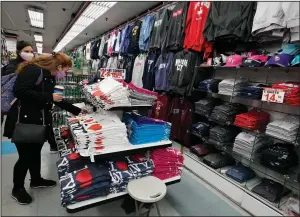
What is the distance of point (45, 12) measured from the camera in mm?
5840

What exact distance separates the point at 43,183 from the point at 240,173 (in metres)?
2.16

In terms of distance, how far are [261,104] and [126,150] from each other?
1.84 m

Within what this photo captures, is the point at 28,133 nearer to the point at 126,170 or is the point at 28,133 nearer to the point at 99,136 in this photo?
the point at 99,136

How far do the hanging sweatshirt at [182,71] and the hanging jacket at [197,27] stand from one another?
13cm

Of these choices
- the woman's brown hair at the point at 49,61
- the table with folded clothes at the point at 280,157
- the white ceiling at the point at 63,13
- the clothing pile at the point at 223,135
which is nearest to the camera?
the woman's brown hair at the point at 49,61

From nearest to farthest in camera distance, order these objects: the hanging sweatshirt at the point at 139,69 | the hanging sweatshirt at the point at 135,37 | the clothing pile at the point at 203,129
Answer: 1. the clothing pile at the point at 203,129
2. the hanging sweatshirt at the point at 139,69
3. the hanging sweatshirt at the point at 135,37

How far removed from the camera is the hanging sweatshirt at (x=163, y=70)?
3227 millimetres

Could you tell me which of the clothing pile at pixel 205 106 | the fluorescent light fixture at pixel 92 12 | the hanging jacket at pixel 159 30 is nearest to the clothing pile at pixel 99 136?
the clothing pile at pixel 205 106

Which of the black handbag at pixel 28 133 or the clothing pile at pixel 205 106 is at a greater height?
the clothing pile at pixel 205 106

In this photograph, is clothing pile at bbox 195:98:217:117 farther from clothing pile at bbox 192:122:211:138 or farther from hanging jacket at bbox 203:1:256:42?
hanging jacket at bbox 203:1:256:42

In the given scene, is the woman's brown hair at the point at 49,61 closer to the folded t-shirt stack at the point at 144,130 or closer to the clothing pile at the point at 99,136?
the clothing pile at the point at 99,136

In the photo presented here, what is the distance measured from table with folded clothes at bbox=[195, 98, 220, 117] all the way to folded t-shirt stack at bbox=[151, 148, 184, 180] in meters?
1.09

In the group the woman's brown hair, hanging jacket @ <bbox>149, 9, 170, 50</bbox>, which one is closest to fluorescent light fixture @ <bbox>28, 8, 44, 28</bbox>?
hanging jacket @ <bbox>149, 9, 170, 50</bbox>

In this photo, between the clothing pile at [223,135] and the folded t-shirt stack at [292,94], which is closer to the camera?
the folded t-shirt stack at [292,94]
